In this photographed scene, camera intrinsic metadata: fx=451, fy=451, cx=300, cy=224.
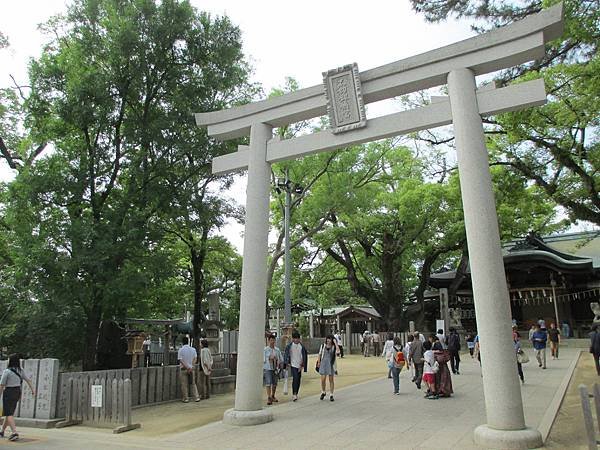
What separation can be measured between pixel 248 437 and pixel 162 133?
32.1ft

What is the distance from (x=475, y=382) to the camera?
13.3 m

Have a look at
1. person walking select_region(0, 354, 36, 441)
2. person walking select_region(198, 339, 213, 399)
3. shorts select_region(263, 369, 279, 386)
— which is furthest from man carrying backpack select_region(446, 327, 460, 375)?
person walking select_region(0, 354, 36, 441)

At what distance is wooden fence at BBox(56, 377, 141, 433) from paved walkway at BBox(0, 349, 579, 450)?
1.03 feet

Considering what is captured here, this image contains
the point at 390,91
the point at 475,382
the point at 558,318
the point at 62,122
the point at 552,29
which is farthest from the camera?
the point at 558,318

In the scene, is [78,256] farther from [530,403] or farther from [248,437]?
[530,403]

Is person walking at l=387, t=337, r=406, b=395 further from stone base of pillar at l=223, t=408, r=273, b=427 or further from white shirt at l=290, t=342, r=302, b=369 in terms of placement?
stone base of pillar at l=223, t=408, r=273, b=427

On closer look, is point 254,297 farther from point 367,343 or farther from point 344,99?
point 367,343

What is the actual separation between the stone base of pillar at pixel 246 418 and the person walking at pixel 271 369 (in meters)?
2.28

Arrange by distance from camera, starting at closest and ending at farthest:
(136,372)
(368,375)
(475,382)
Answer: (136,372) < (475,382) < (368,375)

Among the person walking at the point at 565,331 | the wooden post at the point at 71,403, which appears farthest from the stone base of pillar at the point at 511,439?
the person walking at the point at 565,331

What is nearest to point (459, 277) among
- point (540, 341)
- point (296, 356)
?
point (540, 341)

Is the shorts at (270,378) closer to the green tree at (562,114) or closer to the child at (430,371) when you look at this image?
the child at (430,371)

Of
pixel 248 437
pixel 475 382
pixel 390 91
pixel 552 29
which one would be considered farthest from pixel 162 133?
pixel 475 382

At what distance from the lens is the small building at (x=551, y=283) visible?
2728cm
